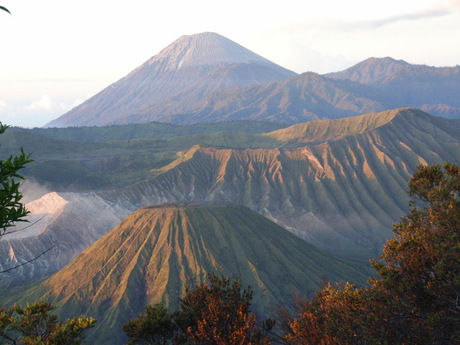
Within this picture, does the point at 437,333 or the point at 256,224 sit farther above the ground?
the point at 437,333

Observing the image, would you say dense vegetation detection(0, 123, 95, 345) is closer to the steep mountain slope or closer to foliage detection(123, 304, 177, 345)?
foliage detection(123, 304, 177, 345)

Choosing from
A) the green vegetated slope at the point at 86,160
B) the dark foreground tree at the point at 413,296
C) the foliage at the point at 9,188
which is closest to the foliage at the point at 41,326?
the foliage at the point at 9,188

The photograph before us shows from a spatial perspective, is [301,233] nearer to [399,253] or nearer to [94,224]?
[94,224]

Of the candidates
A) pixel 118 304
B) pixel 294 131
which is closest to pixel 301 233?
pixel 118 304

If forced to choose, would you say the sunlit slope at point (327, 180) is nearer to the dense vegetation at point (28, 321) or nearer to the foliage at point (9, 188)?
the dense vegetation at point (28, 321)

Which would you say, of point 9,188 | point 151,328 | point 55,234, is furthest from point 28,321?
point 55,234

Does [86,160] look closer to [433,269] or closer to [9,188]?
[433,269]

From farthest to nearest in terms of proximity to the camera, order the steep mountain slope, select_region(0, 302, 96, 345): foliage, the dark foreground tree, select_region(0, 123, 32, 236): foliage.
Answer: the steep mountain slope
the dark foreground tree
select_region(0, 302, 96, 345): foliage
select_region(0, 123, 32, 236): foliage

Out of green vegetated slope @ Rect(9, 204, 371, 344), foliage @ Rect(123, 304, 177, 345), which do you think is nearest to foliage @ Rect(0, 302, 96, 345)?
foliage @ Rect(123, 304, 177, 345)
